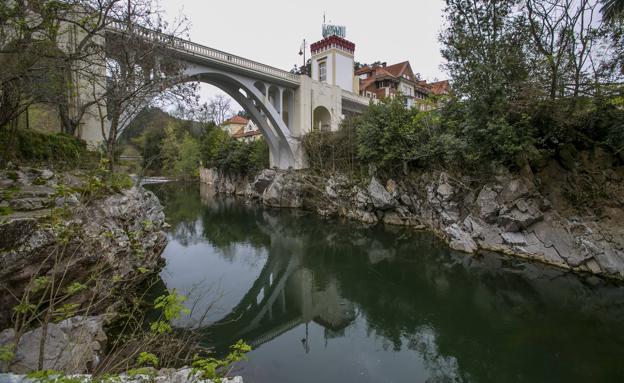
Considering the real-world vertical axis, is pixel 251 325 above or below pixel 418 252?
below

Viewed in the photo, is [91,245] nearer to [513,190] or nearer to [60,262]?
[60,262]

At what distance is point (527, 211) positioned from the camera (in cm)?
848

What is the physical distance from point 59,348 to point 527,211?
33.0ft

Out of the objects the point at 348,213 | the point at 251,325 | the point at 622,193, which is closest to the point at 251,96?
the point at 348,213

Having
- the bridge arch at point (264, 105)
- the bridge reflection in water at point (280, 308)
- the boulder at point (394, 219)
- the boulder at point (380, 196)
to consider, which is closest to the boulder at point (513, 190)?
the boulder at point (394, 219)

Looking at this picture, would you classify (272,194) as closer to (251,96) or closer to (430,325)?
(251,96)

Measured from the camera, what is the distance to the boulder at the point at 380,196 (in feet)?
44.2

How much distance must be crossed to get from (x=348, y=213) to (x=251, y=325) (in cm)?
1004

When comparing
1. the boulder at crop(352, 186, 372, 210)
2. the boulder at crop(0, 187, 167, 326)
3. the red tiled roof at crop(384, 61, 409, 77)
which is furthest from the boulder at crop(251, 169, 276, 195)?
the red tiled roof at crop(384, 61, 409, 77)

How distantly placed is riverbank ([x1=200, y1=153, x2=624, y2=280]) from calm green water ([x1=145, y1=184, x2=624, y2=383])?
1.83 feet

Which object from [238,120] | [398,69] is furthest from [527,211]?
[238,120]

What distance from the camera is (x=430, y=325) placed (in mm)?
5645

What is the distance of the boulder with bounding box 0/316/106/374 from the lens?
2854 millimetres

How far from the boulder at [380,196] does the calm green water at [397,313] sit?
265 centimetres
